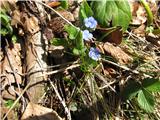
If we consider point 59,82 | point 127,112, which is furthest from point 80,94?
point 127,112

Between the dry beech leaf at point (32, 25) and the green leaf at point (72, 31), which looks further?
the dry beech leaf at point (32, 25)

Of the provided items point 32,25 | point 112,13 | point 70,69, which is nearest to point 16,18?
point 32,25

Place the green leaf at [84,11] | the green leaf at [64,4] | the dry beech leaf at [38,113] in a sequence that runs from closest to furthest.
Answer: the dry beech leaf at [38,113]
the green leaf at [84,11]
the green leaf at [64,4]

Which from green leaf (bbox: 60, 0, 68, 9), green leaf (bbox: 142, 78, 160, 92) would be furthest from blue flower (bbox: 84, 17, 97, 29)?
green leaf (bbox: 142, 78, 160, 92)

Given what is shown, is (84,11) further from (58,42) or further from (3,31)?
(3,31)

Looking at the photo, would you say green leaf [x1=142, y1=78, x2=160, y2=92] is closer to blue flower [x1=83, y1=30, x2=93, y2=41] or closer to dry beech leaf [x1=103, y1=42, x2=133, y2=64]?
dry beech leaf [x1=103, y1=42, x2=133, y2=64]

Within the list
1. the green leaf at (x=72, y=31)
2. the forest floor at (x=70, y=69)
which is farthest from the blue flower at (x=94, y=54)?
the green leaf at (x=72, y=31)

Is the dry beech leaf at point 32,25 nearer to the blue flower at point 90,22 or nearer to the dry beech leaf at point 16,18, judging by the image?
the dry beech leaf at point 16,18
